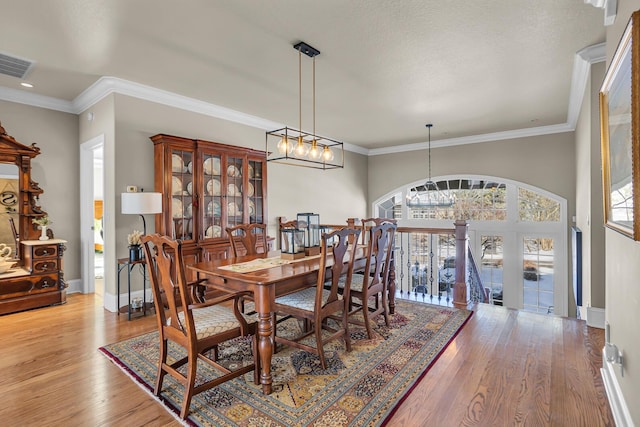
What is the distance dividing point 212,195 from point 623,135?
4055mm

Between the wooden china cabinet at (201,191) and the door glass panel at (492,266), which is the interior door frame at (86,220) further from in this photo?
the door glass panel at (492,266)

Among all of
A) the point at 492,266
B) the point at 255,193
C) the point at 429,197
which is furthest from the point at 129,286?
the point at 492,266

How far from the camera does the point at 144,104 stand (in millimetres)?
3941

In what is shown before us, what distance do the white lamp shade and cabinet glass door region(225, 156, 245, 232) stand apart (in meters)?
1.10

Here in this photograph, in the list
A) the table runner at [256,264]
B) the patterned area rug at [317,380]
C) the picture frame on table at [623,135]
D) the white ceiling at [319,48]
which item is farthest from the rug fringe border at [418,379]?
the white ceiling at [319,48]

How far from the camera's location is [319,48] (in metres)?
2.95

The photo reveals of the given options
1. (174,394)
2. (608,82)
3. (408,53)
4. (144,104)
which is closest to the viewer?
(608,82)

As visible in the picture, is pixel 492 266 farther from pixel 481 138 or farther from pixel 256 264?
pixel 256 264

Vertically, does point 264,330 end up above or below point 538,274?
above

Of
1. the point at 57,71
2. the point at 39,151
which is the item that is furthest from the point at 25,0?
the point at 39,151

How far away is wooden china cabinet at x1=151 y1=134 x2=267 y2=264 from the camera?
3936 millimetres

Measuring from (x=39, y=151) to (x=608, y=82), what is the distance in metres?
5.75

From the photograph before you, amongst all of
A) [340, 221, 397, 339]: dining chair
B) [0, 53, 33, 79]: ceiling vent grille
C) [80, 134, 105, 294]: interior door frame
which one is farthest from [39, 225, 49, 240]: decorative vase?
[340, 221, 397, 339]: dining chair

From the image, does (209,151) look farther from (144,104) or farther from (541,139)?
(541,139)
